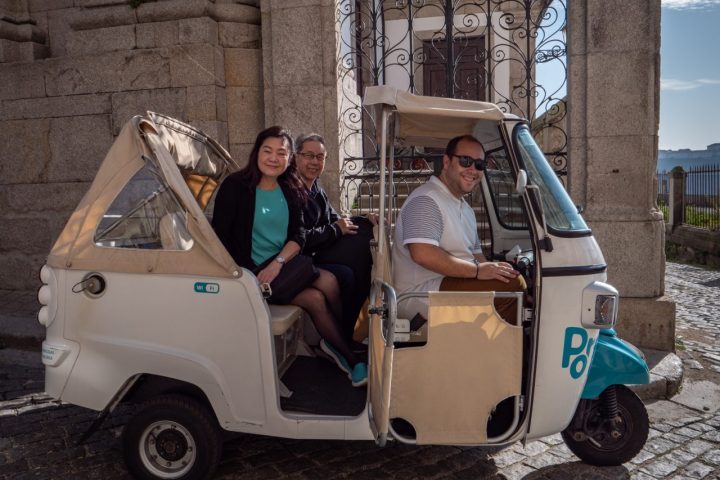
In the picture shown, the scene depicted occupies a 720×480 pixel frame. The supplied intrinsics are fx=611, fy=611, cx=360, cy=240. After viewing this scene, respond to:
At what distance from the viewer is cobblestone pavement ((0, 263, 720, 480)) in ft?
11.3

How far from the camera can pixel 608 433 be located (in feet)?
11.1

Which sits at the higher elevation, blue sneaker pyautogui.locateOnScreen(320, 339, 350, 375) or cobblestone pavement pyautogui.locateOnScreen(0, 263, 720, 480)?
blue sneaker pyautogui.locateOnScreen(320, 339, 350, 375)

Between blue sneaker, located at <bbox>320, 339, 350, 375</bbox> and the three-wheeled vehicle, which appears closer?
the three-wheeled vehicle

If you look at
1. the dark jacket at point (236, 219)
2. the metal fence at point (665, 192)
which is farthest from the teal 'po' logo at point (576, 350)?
the metal fence at point (665, 192)

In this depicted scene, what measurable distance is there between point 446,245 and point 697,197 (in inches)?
542

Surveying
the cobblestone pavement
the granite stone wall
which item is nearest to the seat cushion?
the cobblestone pavement

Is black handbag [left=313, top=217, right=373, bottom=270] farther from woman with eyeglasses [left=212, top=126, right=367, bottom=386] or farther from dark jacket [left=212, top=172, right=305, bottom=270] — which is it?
dark jacket [left=212, top=172, right=305, bottom=270]

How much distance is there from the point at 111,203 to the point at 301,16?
3628 mm

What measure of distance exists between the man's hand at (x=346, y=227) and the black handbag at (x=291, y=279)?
1.96 feet

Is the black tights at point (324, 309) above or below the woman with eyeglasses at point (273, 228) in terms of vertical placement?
below

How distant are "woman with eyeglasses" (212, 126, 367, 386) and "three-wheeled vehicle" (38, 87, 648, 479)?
20 cm

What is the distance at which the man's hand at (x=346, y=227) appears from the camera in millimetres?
4113

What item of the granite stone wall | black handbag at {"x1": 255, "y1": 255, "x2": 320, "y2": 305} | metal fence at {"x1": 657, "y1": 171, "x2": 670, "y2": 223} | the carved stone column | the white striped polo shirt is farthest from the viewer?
metal fence at {"x1": 657, "y1": 171, "x2": 670, "y2": 223}

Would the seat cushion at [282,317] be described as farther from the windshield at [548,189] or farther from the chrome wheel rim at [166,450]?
the windshield at [548,189]
